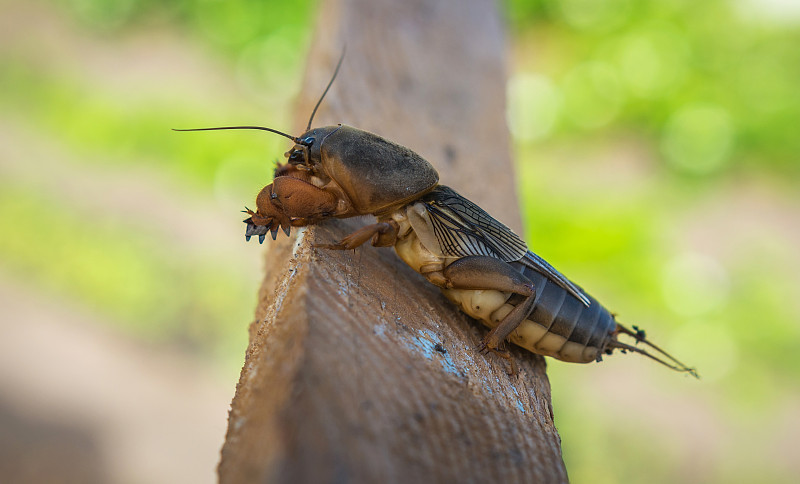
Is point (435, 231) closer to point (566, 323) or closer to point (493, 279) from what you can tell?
point (493, 279)

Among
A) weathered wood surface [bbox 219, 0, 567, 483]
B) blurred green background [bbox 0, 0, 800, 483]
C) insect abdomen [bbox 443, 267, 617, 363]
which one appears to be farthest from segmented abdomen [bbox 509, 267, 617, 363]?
blurred green background [bbox 0, 0, 800, 483]

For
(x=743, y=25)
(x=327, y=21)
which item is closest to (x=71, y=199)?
(x=327, y=21)

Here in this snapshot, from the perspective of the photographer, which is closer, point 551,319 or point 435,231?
point 551,319

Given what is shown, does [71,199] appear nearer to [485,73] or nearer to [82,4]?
[82,4]

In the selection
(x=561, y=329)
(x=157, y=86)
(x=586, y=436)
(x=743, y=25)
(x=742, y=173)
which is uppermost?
(x=743, y=25)

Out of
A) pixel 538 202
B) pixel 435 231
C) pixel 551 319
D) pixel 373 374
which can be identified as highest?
pixel 538 202

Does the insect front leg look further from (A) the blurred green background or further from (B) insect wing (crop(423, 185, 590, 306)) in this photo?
(A) the blurred green background

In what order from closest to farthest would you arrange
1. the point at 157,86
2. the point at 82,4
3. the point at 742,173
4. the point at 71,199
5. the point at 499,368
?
1. the point at 499,368
2. the point at 71,199
3. the point at 742,173
4. the point at 157,86
5. the point at 82,4

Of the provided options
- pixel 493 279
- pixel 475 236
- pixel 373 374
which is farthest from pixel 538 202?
pixel 373 374
